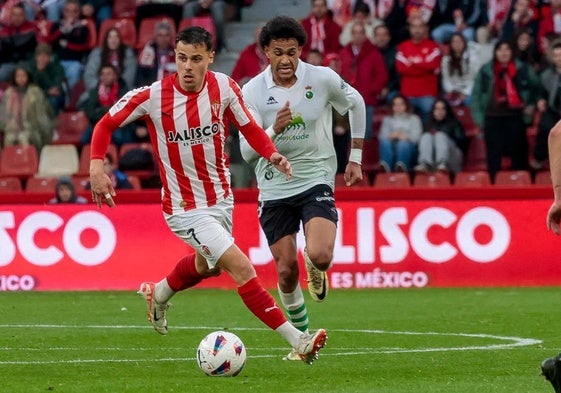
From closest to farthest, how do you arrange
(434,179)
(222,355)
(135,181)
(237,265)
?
(222,355) < (237,265) < (434,179) < (135,181)

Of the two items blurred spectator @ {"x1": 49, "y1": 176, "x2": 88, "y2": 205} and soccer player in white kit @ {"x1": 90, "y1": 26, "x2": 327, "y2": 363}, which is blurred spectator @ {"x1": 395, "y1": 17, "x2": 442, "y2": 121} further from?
soccer player in white kit @ {"x1": 90, "y1": 26, "x2": 327, "y2": 363}

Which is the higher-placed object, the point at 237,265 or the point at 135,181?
the point at 237,265

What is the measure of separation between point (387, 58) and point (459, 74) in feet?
3.48

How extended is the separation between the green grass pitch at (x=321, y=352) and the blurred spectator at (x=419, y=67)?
4.08m

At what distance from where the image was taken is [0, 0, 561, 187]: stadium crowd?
64.3 ft

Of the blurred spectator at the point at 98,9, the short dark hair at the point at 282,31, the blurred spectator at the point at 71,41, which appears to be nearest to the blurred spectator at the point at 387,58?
the blurred spectator at the point at 71,41

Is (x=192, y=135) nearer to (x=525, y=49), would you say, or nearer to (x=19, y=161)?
(x=525, y=49)

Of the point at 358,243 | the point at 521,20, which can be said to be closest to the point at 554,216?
the point at 358,243

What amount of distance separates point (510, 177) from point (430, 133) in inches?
48.7

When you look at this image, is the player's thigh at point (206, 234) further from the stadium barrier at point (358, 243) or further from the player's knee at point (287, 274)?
the stadium barrier at point (358, 243)

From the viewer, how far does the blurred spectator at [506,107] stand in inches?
767

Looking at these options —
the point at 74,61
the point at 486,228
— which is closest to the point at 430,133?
the point at 486,228

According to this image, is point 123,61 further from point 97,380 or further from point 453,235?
point 97,380

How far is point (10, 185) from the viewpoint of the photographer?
2177cm
